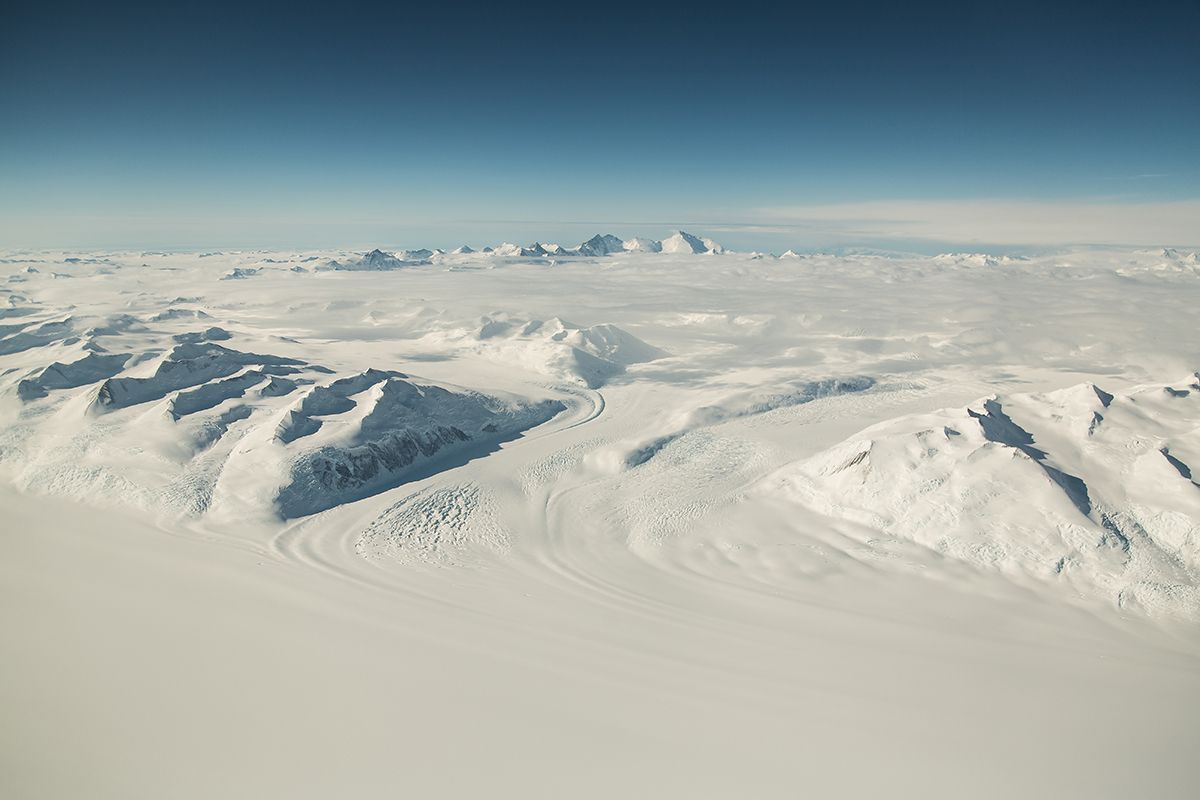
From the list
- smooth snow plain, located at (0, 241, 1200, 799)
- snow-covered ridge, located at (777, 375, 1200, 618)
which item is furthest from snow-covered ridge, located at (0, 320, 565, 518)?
snow-covered ridge, located at (777, 375, 1200, 618)

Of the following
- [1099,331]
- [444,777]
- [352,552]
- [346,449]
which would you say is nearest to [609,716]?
[444,777]

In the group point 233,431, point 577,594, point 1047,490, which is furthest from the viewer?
point 233,431

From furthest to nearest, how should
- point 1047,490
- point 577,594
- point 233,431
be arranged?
1. point 233,431
2. point 1047,490
3. point 577,594

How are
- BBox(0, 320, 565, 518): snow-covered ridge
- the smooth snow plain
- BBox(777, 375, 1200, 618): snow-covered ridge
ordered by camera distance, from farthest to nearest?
BBox(0, 320, 565, 518): snow-covered ridge, BBox(777, 375, 1200, 618): snow-covered ridge, the smooth snow plain

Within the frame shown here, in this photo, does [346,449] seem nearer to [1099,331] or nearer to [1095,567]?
[1095,567]

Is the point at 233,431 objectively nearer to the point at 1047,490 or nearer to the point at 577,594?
the point at 577,594

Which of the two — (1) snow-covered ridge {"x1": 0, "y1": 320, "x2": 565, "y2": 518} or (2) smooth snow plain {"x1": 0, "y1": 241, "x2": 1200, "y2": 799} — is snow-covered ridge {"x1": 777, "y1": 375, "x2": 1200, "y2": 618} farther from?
(1) snow-covered ridge {"x1": 0, "y1": 320, "x2": 565, "y2": 518}

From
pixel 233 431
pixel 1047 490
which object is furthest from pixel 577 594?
pixel 233 431

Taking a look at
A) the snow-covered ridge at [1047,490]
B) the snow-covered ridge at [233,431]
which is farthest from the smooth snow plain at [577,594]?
the snow-covered ridge at [233,431]

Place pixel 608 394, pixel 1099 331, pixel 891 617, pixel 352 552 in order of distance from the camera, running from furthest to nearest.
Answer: pixel 1099 331, pixel 608 394, pixel 352 552, pixel 891 617
